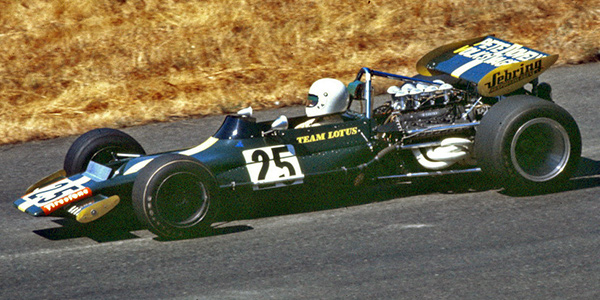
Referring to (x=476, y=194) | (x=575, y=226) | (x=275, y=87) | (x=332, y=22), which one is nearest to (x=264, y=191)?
(x=476, y=194)

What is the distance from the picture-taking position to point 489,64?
27.6 feet

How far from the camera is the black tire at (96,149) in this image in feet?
26.1

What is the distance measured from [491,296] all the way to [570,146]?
2.54m

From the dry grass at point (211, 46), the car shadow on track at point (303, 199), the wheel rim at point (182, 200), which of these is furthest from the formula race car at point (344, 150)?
the dry grass at point (211, 46)

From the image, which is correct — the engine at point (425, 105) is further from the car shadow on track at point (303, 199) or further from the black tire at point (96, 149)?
the black tire at point (96, 149)

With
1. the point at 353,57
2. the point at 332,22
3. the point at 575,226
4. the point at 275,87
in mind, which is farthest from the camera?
the point at 332,22

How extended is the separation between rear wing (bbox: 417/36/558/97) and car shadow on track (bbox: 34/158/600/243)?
952 millimetres

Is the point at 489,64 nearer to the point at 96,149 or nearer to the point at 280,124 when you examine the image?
the point at 280,124

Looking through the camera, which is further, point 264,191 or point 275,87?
point 275,87

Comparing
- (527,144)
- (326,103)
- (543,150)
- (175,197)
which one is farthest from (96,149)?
(543,150)

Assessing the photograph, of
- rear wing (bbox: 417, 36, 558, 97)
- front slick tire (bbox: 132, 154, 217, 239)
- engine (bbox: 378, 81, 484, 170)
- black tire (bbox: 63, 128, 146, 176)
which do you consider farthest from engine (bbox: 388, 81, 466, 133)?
black tire (bbox: 63, 128, 146, 176)

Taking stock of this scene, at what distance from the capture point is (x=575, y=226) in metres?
7.17

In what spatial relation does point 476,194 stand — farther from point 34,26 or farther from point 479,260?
point 34,26

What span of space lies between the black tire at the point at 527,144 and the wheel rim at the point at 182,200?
2.50 metres
